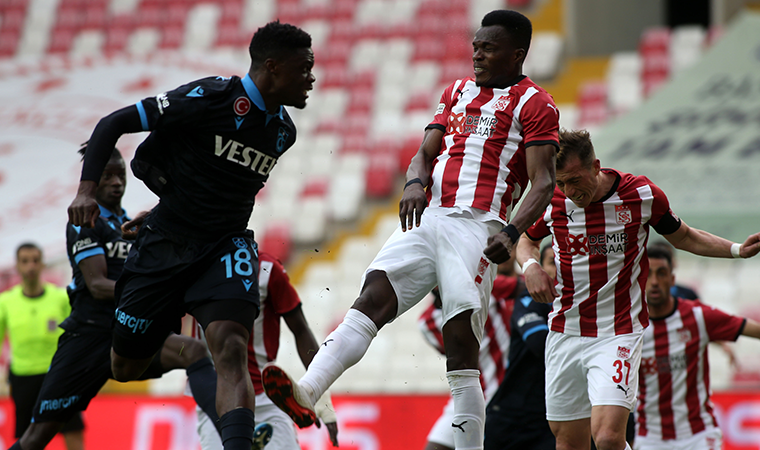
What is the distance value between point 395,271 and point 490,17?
1.37 m

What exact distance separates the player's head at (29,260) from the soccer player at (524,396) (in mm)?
4943

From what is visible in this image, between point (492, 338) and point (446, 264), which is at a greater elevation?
point (446, 264)

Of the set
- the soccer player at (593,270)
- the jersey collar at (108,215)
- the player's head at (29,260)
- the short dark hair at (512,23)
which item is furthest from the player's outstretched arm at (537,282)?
the player's head at (29,260)

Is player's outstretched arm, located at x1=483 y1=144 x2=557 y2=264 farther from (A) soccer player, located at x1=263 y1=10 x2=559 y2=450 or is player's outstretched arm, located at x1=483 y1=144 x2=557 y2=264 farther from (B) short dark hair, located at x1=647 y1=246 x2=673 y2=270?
(B) short dark hair, located at x1=647 y1=246 x2=673 y2=270

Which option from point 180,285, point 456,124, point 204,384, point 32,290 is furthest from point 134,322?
point 32,290

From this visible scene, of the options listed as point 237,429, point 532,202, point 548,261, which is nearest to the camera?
point 237,429

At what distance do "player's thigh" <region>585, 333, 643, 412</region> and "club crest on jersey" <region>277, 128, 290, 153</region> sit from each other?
1.92 metres

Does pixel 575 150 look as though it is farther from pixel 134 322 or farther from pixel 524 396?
pixel 134 322

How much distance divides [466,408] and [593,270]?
1.13 meters

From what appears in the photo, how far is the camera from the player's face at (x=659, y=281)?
5.96m

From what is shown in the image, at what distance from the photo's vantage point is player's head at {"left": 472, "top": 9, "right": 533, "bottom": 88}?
4453 millimetres

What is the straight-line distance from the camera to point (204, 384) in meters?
5.15

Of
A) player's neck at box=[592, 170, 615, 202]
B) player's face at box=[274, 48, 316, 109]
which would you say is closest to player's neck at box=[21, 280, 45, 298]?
player's face at box=[274, 48, 316, 109]

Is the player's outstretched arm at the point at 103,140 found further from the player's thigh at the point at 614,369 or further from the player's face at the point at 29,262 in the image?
the player's face at the point at 29,262
